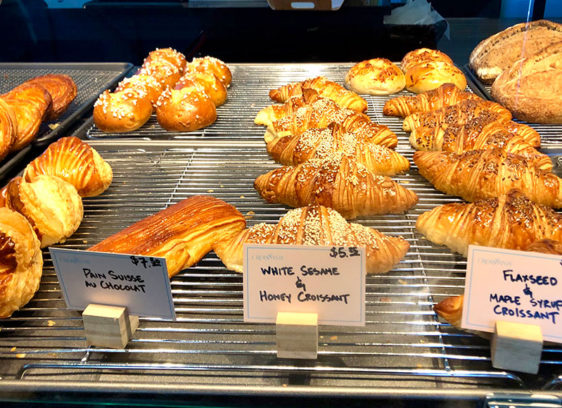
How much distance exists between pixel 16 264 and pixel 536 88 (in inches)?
96.5

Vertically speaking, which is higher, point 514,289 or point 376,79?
point 514,289

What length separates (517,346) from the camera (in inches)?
45.1

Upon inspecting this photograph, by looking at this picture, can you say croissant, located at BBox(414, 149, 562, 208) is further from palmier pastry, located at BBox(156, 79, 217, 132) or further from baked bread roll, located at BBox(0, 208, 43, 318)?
baked bread roll, located at BBox(0, 208, 43, 318)

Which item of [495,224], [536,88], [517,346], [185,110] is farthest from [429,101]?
[517,346]

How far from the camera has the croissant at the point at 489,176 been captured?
1872mm

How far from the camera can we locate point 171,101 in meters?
2.69

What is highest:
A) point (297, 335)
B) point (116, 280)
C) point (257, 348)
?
point (116, 280)

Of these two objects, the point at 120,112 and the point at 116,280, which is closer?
the point at 116,280

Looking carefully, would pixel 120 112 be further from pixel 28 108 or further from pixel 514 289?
pixel 514 289

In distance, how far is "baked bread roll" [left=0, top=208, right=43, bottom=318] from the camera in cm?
139

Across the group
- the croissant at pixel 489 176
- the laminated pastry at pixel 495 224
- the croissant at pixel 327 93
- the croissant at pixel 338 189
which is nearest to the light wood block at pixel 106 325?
the croissant at pixel 338 189

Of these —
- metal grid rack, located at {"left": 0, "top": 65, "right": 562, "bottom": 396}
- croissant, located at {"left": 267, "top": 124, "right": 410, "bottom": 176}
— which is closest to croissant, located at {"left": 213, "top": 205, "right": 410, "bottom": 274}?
metal grid rack, located at {"left": 0, "top": 65, "right": 562, "bottom": 396}

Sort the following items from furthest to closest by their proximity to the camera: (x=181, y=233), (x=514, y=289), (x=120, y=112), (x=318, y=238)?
(x=120, y=112), (x=181, y=233), (x=318, y=238), (x=514, y=289)

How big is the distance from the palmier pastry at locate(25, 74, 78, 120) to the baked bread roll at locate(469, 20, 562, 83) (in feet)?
8.17
